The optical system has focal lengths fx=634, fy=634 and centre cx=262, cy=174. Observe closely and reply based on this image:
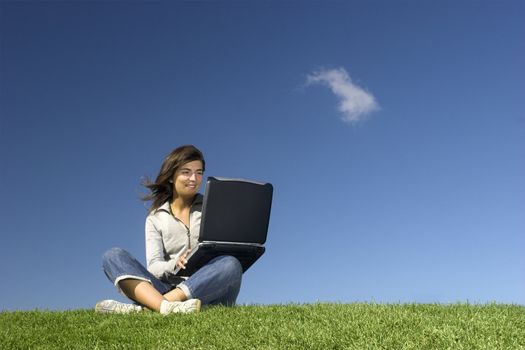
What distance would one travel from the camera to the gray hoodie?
7633 millimetres

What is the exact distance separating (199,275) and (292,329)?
5.22 ft

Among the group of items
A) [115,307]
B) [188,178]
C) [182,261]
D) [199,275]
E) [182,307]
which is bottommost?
[182,307]

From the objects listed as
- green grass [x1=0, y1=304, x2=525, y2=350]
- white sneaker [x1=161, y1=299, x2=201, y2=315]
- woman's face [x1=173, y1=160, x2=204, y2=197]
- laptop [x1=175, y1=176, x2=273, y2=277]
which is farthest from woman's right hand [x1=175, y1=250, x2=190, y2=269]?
woman's face [x1=173, y1=160, x2=204, y2=197]

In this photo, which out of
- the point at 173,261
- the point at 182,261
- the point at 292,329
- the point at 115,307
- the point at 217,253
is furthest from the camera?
the point at 115,307

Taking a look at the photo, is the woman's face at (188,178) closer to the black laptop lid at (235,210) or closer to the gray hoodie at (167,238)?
the gray hoodie at (167,238)

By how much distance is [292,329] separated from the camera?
6152 mm

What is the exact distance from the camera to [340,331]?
600 centimetres

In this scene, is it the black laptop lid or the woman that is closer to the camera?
the black laptop lid

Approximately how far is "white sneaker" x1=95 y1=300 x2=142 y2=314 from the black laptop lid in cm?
132

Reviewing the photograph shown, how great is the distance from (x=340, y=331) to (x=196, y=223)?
256cm

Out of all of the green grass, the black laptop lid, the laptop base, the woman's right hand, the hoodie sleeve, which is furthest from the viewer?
the hoodie sleeve

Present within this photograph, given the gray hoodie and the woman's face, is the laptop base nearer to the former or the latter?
the gray hoodie

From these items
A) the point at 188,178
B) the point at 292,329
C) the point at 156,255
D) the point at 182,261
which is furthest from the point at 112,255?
the point at 292,329

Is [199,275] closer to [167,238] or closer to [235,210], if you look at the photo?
[167,238]
